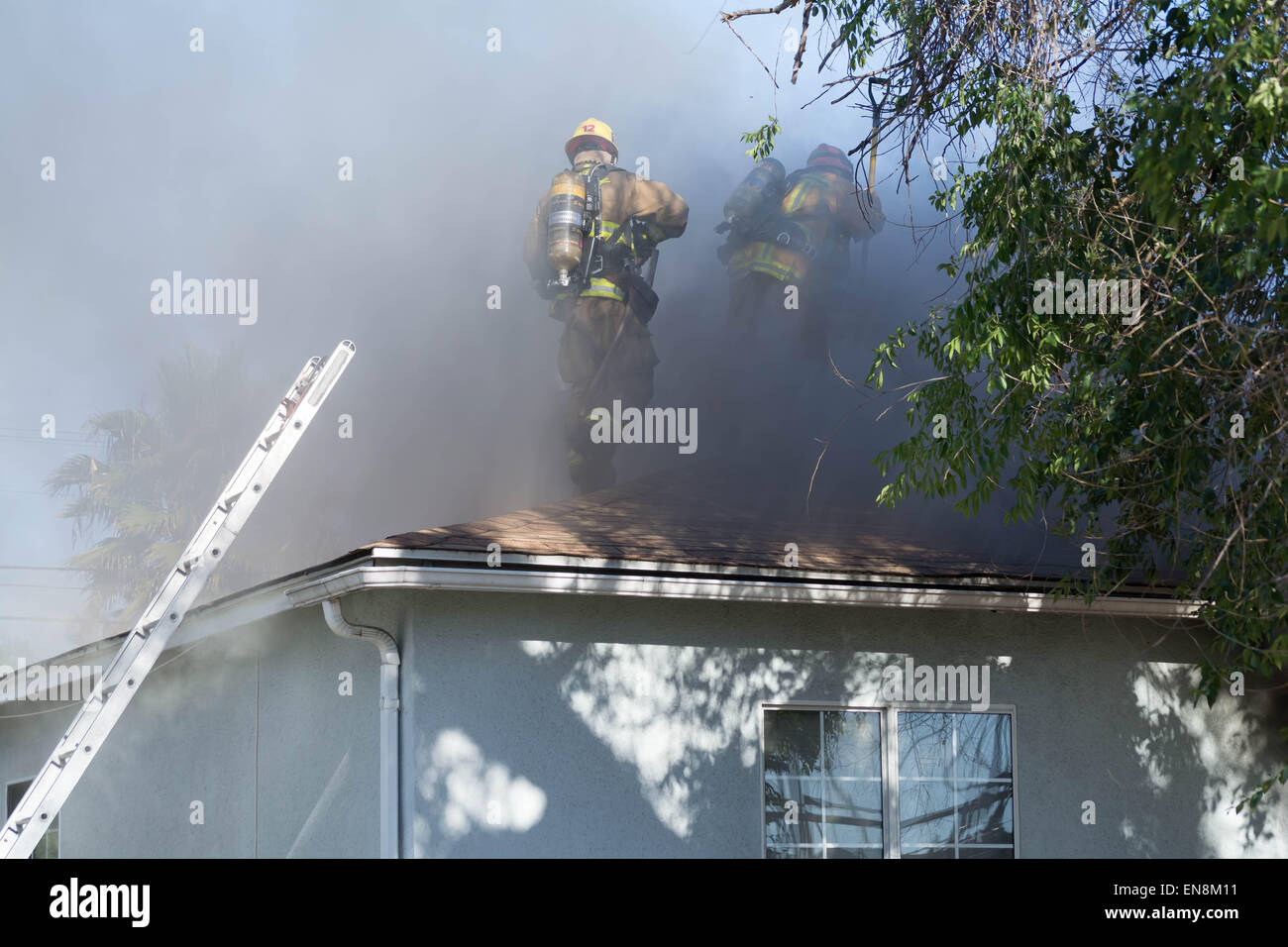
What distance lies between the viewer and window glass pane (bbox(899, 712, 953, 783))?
8.42m

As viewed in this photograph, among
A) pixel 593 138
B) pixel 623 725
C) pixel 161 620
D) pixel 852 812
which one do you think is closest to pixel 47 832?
pixel 161 620

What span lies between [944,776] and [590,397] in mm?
8976

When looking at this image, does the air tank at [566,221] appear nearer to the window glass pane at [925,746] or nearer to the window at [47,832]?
the window glass pane at [925,746]

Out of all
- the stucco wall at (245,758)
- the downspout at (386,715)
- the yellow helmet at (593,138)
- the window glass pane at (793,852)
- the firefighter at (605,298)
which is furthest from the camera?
the yellow helmet at (593,138)

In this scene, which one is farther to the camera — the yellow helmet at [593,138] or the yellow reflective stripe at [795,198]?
the yellow reflective stripe at [795,198]

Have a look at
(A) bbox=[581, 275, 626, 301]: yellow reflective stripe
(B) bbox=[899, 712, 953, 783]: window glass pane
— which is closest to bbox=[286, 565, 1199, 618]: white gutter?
(B) bbox=[899, 712, 953, 783]: window glass pane

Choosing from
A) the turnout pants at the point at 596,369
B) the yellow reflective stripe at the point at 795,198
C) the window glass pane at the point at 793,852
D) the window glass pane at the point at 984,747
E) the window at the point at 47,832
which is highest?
the yellow reflective stripe at the point at 795,198

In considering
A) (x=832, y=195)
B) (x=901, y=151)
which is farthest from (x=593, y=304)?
(x=901, y=151)

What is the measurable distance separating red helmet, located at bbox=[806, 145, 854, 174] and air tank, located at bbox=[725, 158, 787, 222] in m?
0.95

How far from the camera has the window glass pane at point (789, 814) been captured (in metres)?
8.12

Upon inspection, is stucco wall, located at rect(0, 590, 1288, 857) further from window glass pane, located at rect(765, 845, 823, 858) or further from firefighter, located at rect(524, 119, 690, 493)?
firefighter, located at rect(524, 119, 690, 493)

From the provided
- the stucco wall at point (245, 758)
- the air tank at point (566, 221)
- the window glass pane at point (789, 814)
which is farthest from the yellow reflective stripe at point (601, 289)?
the window glass pane at point (789, 814)

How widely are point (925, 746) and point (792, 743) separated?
0.96 metres
